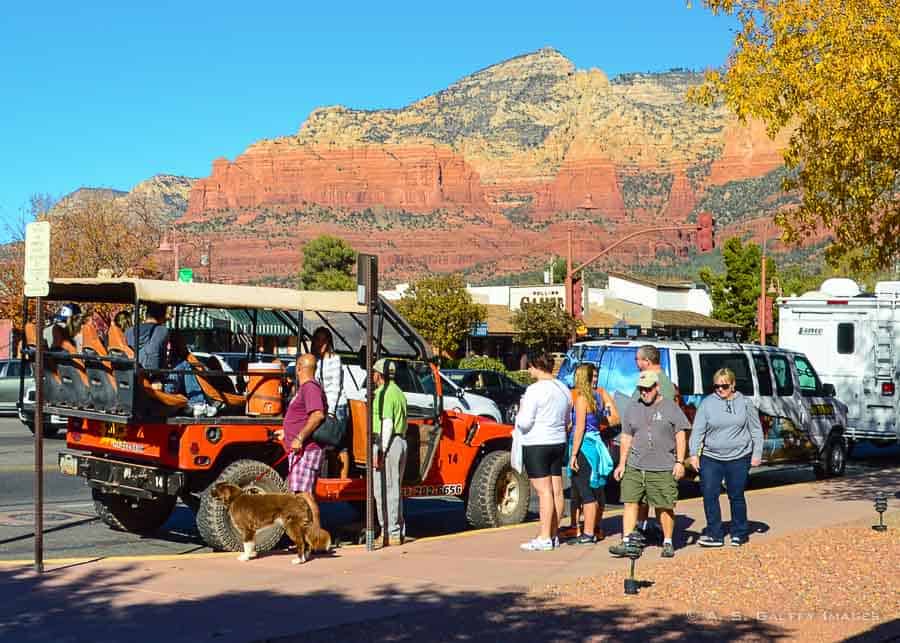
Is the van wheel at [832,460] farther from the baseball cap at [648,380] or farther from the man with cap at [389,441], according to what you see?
the man with cap at [389,441]

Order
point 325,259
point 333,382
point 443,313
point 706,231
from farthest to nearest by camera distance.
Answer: point 325,259 < point 443,313 < point 706,231 < point 333,382

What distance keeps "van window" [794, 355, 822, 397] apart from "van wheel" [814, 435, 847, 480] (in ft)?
2.59

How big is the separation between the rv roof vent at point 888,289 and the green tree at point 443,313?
41185 mm

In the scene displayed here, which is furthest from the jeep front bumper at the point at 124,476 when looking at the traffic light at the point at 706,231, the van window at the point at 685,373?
the traffic light at the point at 706,231

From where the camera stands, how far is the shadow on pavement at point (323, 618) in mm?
7918

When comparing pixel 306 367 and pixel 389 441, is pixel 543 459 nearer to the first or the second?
pixel 389 441

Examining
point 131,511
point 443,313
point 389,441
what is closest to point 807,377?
point 389,441

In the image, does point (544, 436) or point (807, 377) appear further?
point (807, 377)

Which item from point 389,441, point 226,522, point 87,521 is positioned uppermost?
point 389,441

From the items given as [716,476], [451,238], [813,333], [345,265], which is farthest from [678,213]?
[716,476]

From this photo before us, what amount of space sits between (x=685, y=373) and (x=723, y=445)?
4869 millimetres

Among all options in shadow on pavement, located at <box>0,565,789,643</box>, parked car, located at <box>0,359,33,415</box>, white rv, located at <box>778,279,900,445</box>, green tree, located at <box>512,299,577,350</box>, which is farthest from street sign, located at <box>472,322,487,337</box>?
shadow on pavement, located at <box>0,565,789,643</box>

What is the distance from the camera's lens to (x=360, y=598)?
359 inches

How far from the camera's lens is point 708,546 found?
38.2ft
